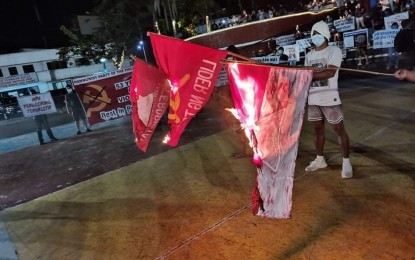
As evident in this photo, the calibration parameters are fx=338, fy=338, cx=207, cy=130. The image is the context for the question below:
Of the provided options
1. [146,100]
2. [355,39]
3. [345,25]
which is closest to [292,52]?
[355,39]

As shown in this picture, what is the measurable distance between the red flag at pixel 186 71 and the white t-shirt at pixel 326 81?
156 cm

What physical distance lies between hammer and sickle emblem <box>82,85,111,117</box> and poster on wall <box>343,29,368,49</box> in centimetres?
969

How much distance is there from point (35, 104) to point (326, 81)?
9.96 m

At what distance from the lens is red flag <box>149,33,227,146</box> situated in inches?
127

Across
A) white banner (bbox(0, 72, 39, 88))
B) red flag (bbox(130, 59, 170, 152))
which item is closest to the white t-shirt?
red flag (bbox(130, 59, 170, 152))

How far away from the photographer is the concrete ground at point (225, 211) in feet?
10.7

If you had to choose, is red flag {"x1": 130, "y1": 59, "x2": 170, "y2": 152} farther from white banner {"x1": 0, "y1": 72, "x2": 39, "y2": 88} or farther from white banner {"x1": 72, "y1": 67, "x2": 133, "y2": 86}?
white banner {"x1": 0, "y1": 72, "x2": 39, "y2": 88}

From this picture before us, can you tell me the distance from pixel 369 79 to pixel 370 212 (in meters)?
8.45

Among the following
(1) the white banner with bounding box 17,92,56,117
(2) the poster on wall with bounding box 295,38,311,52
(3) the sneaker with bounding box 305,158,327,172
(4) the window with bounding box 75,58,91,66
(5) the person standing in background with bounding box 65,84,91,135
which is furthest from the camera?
(4) the window with bounding box 75,58,91,66

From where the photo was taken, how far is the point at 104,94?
10.9 meters

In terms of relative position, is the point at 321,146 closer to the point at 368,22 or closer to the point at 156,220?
the point at 156,220

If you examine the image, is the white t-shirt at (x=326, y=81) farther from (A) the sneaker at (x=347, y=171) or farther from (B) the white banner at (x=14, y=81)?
(B) the white banner at (x=14, y=81)

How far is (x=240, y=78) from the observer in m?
3.06

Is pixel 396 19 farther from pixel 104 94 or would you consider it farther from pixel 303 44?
pixel 104 94
